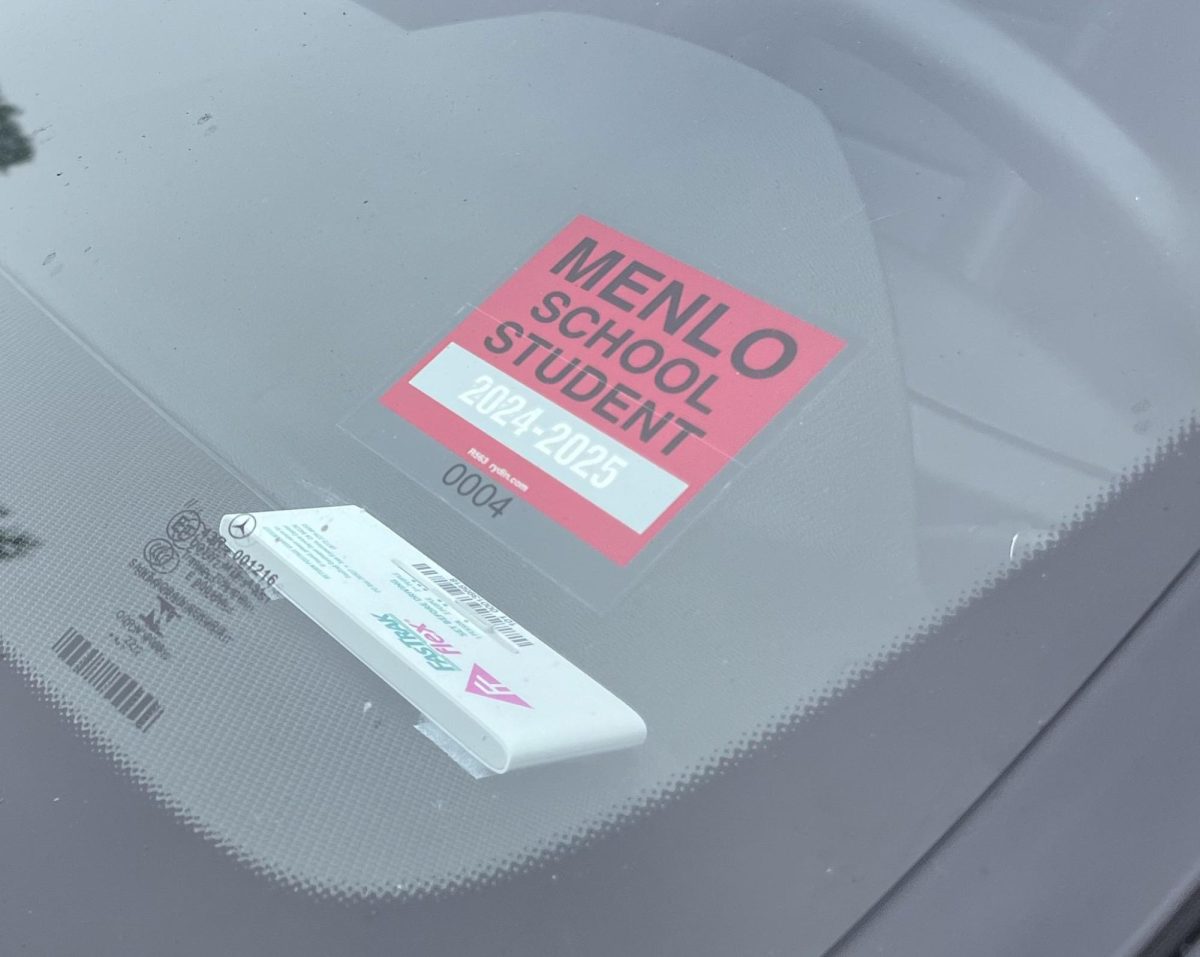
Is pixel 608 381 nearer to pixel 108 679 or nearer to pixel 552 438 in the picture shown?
pixel 552 438

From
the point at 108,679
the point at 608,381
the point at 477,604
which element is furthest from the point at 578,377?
the point at 108,679

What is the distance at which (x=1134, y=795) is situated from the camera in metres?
0.67

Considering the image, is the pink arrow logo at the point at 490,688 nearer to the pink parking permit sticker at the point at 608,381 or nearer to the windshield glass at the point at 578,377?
the windshield glass at the point at 578,377

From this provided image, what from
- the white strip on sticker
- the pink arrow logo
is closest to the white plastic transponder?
the pink arrow logo

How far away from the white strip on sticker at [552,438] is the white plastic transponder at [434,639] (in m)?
0.10

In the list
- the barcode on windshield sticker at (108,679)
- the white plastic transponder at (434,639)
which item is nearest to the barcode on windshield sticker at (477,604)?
the white plastic transponder at (434,639)

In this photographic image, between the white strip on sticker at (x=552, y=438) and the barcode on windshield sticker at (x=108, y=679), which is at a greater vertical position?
the white strip on sticker at (x=552, y=438)

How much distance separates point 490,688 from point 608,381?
0.24m

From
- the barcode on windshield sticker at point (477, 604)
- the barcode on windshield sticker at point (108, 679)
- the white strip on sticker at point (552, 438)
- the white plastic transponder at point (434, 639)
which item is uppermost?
the white strip on sticker at point (552, 438)

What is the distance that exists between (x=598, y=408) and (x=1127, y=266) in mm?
365

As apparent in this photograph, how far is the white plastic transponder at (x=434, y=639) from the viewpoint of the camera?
0.72 meters

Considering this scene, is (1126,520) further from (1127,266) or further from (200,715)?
(200,715)

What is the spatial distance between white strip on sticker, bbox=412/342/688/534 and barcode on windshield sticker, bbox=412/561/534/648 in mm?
98

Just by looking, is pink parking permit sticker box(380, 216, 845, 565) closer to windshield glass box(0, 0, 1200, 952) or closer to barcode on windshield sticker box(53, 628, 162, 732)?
windshield glass box(0, 0, 1200, 952)
